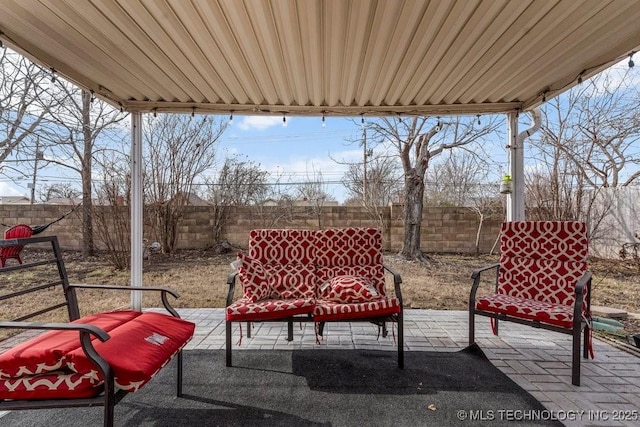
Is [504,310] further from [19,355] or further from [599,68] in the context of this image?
[19,355]

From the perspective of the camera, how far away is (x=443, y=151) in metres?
5.69

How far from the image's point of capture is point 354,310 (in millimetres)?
2354

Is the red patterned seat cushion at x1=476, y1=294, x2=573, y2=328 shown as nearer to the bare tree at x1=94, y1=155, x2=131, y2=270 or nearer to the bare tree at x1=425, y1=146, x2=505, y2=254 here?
Result: the bare tree at x1=425, y1=146, x2=505, y2=254

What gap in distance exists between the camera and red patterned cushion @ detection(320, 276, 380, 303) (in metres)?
2.49

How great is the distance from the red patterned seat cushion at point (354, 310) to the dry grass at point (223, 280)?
1835 millimetres

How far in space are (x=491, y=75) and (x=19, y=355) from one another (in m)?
3.65

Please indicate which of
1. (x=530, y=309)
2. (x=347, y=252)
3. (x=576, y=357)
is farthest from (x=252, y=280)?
(x=576, y=357)

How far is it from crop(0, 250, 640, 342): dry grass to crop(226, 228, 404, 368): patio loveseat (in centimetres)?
144

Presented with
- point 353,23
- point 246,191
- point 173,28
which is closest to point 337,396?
point 353,23

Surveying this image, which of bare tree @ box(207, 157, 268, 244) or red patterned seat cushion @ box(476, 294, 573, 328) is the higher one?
bare tree @ box(207, 157, 268, 244)

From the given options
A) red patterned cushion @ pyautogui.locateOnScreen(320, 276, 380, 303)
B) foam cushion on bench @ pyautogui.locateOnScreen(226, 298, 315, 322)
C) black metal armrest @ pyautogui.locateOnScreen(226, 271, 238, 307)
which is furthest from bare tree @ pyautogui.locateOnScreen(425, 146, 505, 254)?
black metal armrest @ pyautogui.locateOnScreen(226, 271, 238, 307)

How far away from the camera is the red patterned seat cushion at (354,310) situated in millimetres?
2348

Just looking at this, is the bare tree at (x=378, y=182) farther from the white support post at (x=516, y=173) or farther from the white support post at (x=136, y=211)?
the white support post at (x=136, y=211)

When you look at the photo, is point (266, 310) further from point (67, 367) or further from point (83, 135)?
point (83, 135)
